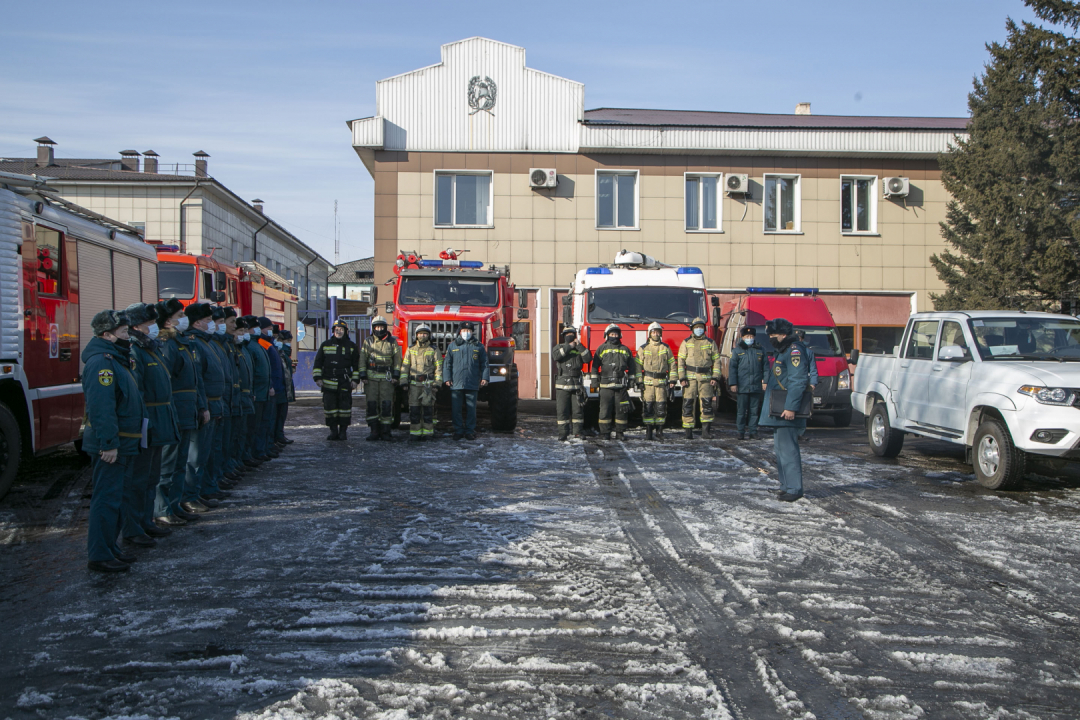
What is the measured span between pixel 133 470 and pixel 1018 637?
6.08 m

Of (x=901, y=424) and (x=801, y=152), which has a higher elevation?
(x=801, y=152)

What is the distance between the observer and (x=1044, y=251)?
1986 centimetres

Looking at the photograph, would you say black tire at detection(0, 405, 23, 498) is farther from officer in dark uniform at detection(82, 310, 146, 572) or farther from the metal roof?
the metal roof

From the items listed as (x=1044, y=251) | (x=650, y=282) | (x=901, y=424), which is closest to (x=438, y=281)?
(x=650, y=282)

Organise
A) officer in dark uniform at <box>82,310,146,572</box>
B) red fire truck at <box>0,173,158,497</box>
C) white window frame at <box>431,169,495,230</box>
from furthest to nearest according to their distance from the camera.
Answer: white window frame at <box>431,169,495,230</box>, red fire truck at <box>0,173,158,497</box>, officer in dark uniform at <box>82,310,146,572</box>

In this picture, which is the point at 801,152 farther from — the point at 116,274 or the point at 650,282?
the point at 116,274

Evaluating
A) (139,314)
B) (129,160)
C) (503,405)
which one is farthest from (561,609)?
(129,160)

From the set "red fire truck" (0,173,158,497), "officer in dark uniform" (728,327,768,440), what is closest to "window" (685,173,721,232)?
"officer in dark uniform" (728,327,768,440)

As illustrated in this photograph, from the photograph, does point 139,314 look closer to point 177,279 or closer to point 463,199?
point 177,279

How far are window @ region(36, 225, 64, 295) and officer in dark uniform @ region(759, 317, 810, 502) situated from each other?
7763 mm

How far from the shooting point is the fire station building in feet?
75.2

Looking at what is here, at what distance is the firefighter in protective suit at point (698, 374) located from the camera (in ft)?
44.5

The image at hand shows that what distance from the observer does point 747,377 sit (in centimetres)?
1398

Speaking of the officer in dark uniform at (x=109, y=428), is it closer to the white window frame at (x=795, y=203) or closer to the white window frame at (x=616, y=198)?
the white window frame at (x=616, y=198)
